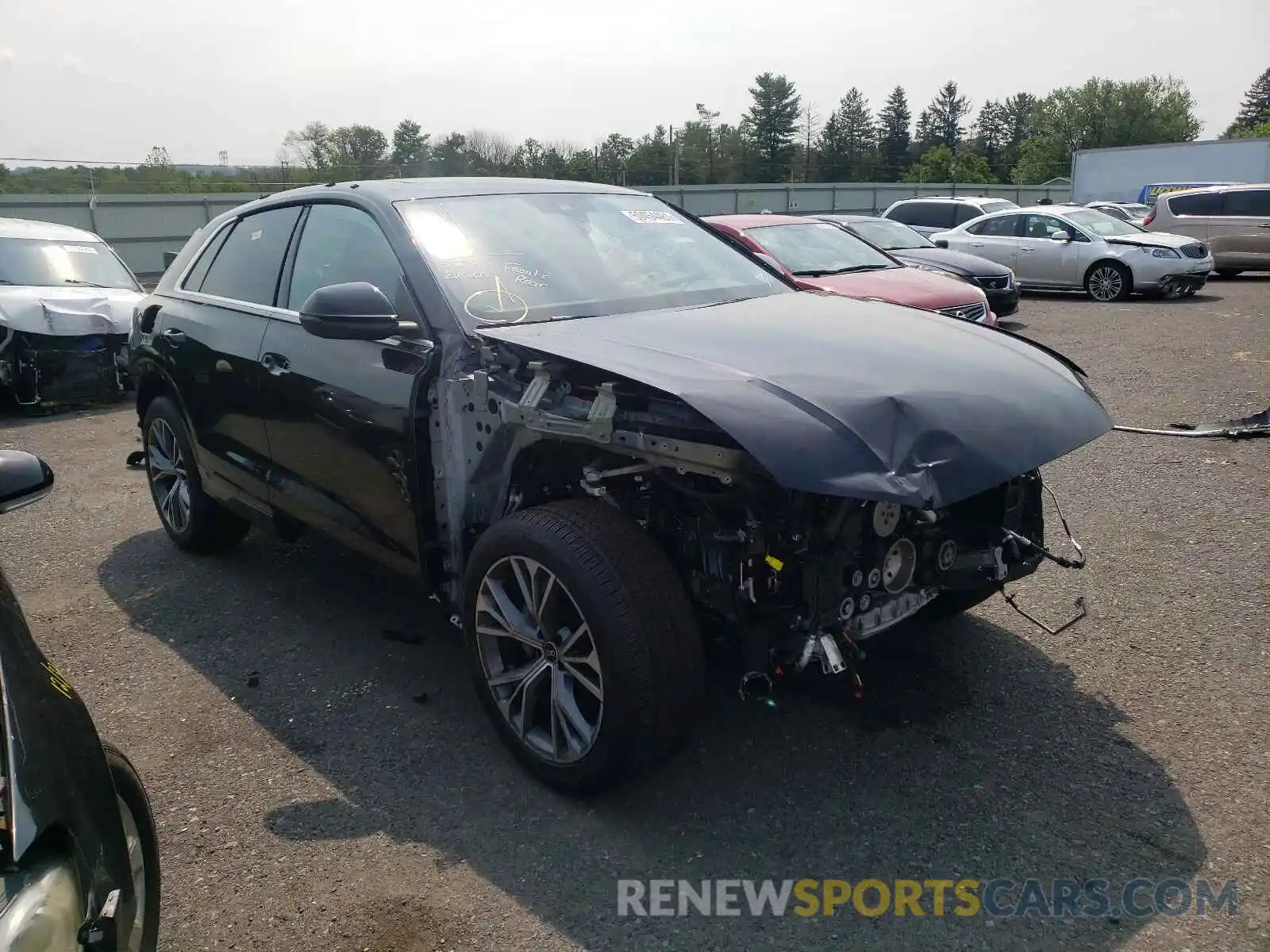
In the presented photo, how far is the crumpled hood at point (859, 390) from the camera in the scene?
8.33 feet

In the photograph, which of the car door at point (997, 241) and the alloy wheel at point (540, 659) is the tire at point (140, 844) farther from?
the car door at point (997, 241)

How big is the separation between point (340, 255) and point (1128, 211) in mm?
25797

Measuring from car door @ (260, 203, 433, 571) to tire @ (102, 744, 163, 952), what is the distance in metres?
1.38

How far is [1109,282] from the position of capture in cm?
1609

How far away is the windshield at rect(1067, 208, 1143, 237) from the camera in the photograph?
16500 mm

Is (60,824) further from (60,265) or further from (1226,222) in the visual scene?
(1226,222)

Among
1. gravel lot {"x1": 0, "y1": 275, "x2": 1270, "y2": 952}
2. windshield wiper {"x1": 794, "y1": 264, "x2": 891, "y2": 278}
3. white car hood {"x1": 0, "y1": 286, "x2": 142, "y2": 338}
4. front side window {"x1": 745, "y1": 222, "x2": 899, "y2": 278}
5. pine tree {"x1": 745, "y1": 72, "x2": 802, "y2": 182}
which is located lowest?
gravel lot {"x1": 0, "y1": 275, "x2": 1270, "y2": 952}

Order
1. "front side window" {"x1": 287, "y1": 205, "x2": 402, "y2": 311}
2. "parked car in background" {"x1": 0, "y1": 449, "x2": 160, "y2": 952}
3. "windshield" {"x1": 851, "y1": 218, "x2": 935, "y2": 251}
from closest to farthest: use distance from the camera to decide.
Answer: "parked car in background" {"x1": 0, "y1": 449, "x2": 160, "y2": 952}, "front side window" {"x1": 287, "y1": 205, "x2": 402, "y2": 311}, "windshield" {"x1": 851, "y1": 218, "x2": 935, "y2": 251}

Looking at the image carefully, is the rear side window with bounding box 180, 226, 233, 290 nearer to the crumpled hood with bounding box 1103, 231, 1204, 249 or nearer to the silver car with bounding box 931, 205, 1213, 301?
the silver car with bounding box 931, 205, 1213, 301

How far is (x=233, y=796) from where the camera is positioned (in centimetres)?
324

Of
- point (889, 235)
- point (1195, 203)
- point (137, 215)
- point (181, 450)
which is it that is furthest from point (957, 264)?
point (137, 215)

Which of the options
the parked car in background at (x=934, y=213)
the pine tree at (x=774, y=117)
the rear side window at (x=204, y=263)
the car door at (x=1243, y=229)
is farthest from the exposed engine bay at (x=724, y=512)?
the pine tree at (x=774, y=117)

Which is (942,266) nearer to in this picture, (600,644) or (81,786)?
(600,644)

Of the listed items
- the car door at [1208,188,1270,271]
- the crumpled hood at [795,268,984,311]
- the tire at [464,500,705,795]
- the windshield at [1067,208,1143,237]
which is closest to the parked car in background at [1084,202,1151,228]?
the car door at [1208,188,1270,271]
